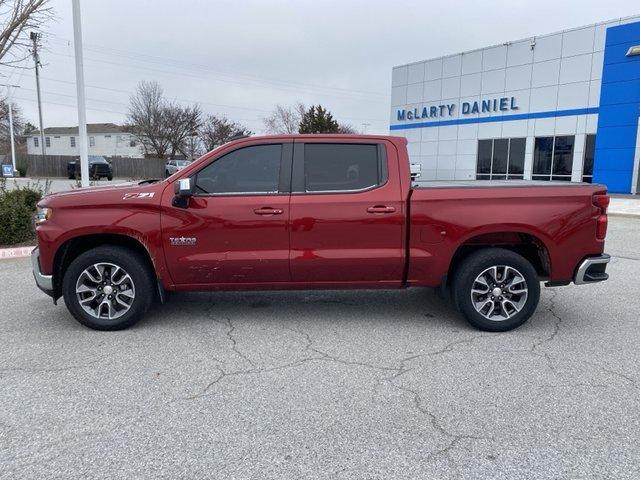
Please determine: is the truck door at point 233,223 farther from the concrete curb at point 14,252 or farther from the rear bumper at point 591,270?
the concrete curb at point 14,252

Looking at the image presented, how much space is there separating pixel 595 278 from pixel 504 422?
2.40m

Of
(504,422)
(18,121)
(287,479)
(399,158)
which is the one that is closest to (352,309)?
(399,158)

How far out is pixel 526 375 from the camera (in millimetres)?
3980

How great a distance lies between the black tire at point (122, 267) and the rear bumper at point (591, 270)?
13.7 ft

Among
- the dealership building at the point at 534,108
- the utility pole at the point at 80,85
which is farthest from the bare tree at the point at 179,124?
the utility pole at the point at 80,85

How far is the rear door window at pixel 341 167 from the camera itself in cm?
495

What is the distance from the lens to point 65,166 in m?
41.5

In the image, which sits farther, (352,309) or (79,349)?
(352,309)

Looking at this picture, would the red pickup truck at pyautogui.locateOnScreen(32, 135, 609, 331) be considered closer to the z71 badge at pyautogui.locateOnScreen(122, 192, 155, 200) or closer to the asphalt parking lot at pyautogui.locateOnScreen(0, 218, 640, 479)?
the z71 badge at pyautogui.locateOnScreen(122, 192, 155, 200)

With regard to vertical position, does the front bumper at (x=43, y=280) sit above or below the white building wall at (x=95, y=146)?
below

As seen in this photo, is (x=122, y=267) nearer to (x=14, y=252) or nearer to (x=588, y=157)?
(x=14, y=252)

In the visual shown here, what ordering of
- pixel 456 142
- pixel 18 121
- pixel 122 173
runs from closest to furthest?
pixel 456 142 < pixel 122 173 < pixel 18 121

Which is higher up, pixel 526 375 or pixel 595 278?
pixel 595 278

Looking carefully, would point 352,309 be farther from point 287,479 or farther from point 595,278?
point 287,479
